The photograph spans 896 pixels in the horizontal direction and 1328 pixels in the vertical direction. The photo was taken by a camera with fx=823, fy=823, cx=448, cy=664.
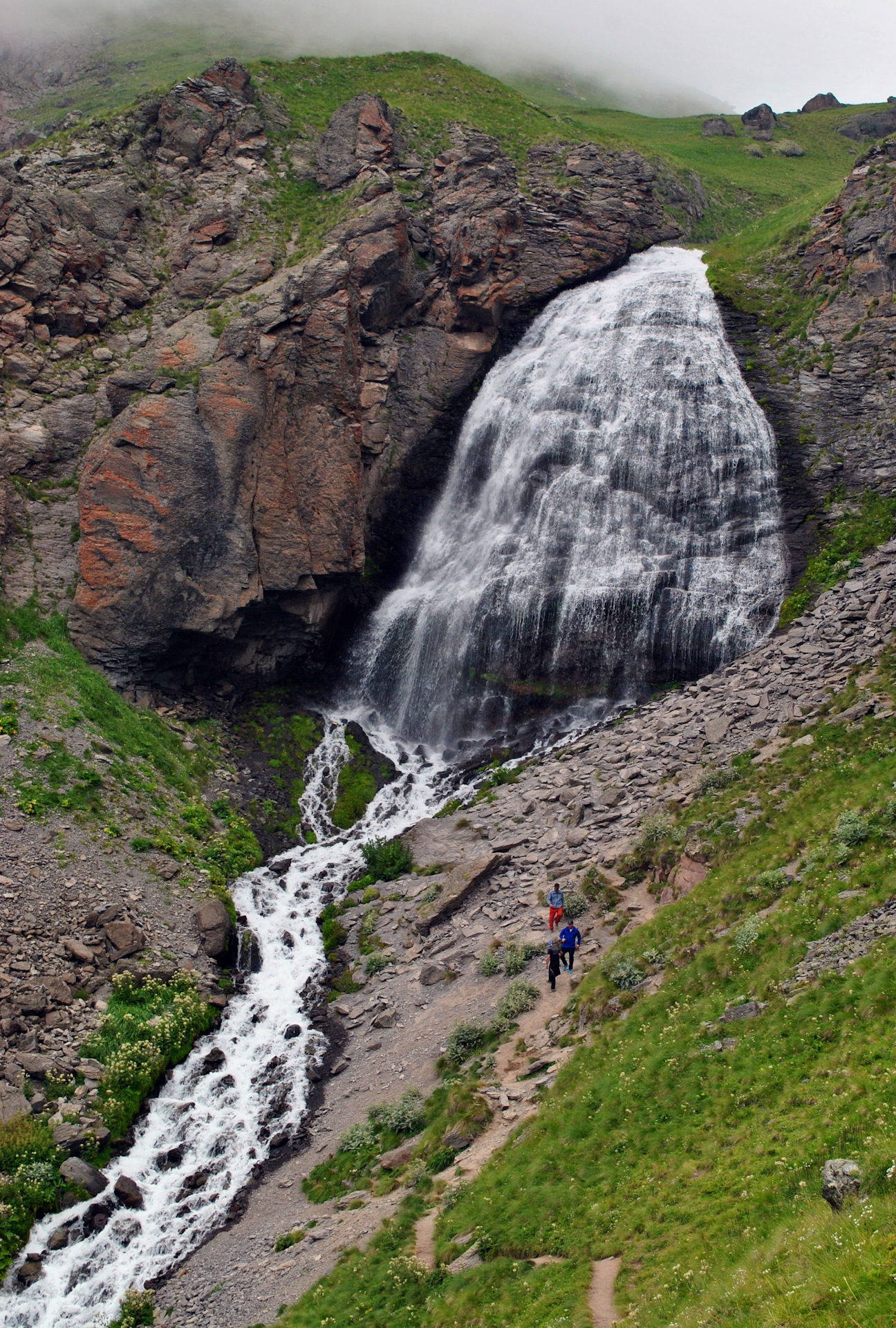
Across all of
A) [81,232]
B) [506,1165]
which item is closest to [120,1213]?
[506,1165]

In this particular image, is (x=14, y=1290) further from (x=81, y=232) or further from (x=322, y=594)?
(x=81, y=232)

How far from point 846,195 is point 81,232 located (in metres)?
41.3

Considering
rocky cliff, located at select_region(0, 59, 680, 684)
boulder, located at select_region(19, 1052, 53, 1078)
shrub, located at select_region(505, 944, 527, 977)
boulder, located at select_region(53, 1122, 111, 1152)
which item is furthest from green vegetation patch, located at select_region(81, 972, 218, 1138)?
rocky cliff, located at select_region(0, 59, 680, 684)

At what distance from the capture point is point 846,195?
45625mm

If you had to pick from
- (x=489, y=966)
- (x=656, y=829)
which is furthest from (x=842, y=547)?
(x=489, y=966)

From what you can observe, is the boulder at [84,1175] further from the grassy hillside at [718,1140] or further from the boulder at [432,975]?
the boulder at [432,975]

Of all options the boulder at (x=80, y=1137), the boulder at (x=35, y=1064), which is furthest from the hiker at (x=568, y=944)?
the boulder at (x=35, y=1064)

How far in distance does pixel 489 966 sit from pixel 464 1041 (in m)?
2.67

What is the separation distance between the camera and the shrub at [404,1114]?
59.2 ft

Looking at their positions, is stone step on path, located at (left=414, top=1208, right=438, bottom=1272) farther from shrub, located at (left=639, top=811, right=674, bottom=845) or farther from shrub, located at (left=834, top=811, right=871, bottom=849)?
shrub, located at (left=639, top=811, right=674, bottom=845)

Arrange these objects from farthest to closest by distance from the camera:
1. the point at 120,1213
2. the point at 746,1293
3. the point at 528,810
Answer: the point at 528,810 < the point at 120,1213 < the point at 746,1293

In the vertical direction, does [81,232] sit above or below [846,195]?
below

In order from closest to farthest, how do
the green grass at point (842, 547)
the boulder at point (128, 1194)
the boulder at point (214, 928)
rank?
1. the boulder at point (128, 1194)
2. the boulder at point (214, 928)
3. the green grass at point (842, 547)

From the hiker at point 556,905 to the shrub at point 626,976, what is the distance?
3.43 meters
